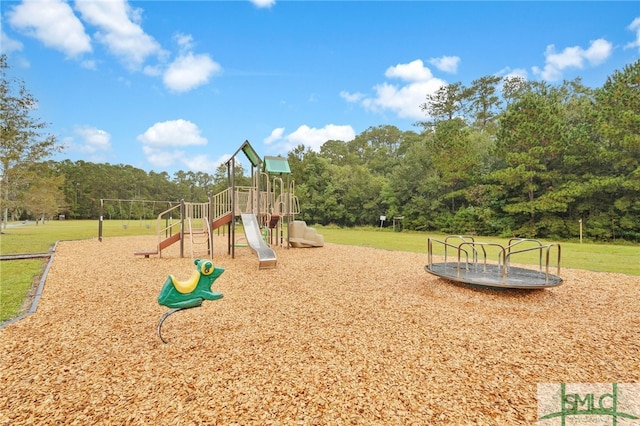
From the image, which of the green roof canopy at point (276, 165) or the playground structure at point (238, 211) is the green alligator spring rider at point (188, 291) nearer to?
the playground structure at point (238, 211)

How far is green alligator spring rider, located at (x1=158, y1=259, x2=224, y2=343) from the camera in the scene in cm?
333

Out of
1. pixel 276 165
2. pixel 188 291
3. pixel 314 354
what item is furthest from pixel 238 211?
pixel 314 354

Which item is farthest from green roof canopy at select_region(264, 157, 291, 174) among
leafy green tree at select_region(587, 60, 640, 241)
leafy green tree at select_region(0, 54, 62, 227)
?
leafy green tree at select_region(587, 60, 640, 241)

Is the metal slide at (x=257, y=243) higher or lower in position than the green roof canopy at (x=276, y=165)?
lower

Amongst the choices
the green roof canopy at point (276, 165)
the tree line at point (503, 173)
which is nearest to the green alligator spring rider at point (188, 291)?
the green roof canopy at point (276, 165)

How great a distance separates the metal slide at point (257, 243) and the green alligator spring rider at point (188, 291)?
412 centimetres

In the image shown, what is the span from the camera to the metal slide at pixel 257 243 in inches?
306

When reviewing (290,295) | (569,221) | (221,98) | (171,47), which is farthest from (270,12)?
(569,221)

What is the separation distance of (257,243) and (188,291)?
542 centimetres

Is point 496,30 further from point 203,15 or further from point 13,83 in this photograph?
point 13,83

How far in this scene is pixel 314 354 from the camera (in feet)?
10.2

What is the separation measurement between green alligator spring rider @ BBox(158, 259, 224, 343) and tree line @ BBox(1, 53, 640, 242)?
12.2 meters

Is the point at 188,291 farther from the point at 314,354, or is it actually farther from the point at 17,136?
the point at 17,136

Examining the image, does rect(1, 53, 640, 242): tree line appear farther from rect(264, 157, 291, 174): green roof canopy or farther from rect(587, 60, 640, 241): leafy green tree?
rect(264, 157, 291, 174): green roof canopy
